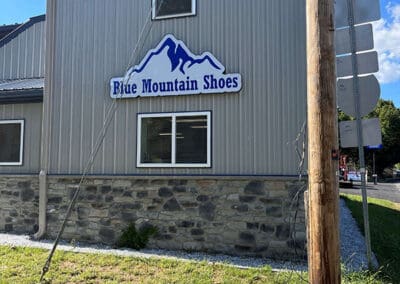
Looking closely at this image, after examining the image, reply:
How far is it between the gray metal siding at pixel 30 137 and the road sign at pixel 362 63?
6833 millimetres

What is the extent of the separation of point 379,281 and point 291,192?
86.4 inches

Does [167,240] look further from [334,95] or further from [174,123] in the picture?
[334,95]

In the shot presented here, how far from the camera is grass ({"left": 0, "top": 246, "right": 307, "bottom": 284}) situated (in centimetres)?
643

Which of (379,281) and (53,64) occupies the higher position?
(53,64)

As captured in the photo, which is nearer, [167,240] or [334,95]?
[334,95]

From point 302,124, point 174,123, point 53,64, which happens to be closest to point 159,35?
point 174,123

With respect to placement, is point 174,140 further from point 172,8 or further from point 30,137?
point 30,137

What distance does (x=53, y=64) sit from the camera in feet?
31.9

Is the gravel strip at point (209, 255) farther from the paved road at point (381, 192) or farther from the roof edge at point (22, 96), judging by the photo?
the paved road at point (381, 192)

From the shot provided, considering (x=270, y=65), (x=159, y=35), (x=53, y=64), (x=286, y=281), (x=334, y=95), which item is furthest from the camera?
(x=53, y=64)

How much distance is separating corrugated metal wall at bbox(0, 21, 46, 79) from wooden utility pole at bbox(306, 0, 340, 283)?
950 centimetres

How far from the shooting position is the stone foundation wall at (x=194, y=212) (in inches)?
315

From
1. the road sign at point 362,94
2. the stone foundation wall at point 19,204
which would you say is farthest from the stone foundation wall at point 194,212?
the road sign at point 362,94

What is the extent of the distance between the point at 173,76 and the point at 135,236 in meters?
3.38
